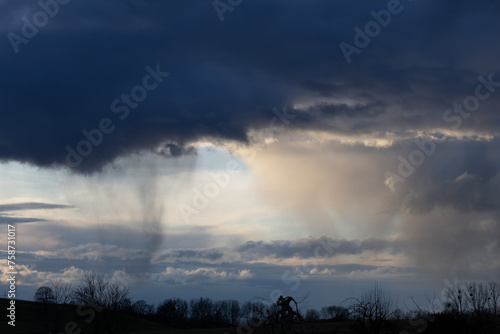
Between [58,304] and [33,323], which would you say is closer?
[58,304]

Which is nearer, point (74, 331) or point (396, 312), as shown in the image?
point (396, 312)

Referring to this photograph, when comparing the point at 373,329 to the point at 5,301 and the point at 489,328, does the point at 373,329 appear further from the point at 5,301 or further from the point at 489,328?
the point at 5,301

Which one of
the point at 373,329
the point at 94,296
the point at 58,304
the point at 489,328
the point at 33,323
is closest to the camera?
the point at 373,329

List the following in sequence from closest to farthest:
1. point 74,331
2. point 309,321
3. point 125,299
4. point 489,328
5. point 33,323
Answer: point 309,321
point 489,328
point 125,299
point 74,331
point 33,323

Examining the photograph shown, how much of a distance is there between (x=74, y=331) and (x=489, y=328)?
198ft

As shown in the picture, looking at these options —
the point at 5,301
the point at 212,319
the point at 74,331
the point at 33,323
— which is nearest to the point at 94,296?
the point at 74,331

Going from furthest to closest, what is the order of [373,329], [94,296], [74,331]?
[74,331], [94,296], [373,329]

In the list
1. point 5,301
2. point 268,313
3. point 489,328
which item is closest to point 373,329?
point 268,313

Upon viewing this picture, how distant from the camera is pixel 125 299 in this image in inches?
2945

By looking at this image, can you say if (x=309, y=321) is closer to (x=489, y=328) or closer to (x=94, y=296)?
(x=489, y=328)

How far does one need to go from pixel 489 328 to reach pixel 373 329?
17453 millimetres

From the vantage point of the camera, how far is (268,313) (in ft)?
106

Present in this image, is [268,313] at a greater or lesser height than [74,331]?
greater

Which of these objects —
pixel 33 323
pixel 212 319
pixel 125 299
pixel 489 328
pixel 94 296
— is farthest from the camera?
pixel 212 319
